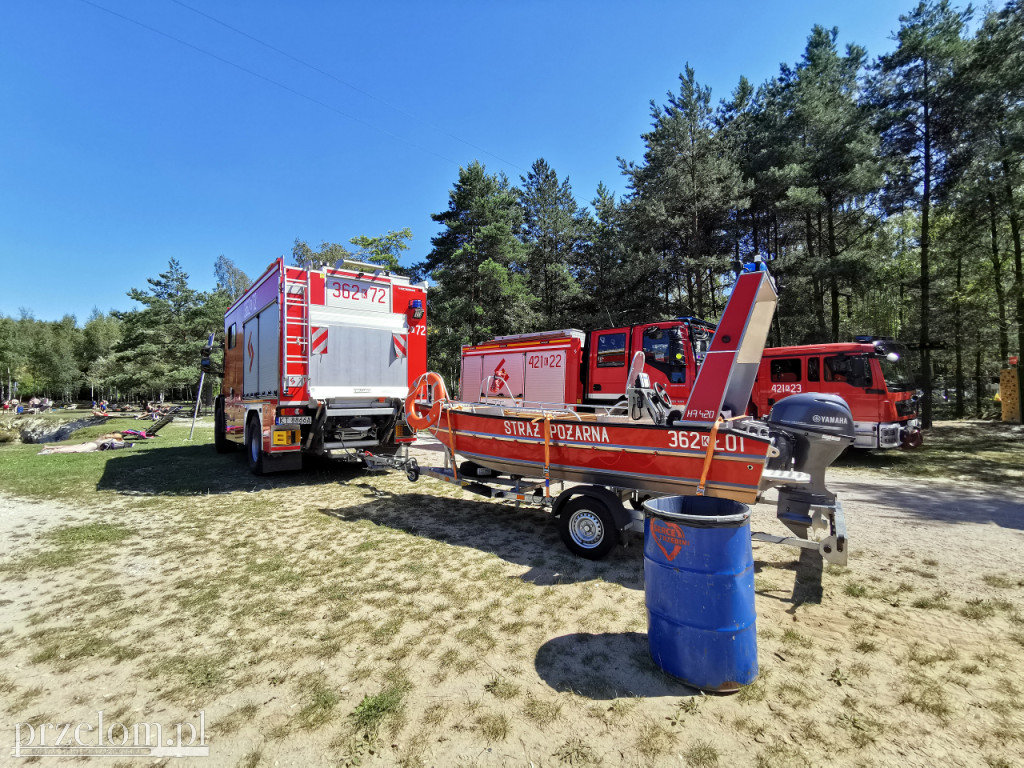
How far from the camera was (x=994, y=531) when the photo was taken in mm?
5500

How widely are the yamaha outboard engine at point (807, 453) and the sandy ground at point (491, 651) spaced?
1.93 feet

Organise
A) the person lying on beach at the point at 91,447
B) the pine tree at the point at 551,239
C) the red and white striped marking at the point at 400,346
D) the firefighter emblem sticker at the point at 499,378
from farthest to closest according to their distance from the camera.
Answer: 1. the pine tree at the point at 551,239
2. the firefighter emblem sticker at the point at 499,378
3. the person lying on beach at the point at 91,447
4. the red and white striped marking at the point at 400,346

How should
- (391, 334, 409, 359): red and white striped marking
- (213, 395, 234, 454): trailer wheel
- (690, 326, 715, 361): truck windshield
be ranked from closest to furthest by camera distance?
(391, 334, 409, 359): red and white striped marking → (690, 326, 715, 361): truck windshield → (213, 395, 234, 454): trailer wheel

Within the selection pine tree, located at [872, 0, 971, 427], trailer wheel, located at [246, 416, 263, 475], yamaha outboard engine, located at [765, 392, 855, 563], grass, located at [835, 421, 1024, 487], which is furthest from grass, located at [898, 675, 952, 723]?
pine tree, located at [872, 0, 971, 427]

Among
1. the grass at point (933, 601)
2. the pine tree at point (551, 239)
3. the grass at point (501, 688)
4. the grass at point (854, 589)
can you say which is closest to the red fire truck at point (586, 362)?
the grass at point (854, 589)

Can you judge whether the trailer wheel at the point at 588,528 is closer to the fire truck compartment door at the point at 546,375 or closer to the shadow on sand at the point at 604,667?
the shadow on sand at the point at 604,667

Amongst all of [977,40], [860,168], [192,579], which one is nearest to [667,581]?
[192,579]

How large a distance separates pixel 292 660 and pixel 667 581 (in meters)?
2.46

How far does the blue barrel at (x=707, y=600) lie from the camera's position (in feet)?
8.54

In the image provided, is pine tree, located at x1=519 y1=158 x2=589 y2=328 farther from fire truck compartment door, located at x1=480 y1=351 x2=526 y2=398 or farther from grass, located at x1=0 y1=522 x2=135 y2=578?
grass, located at x1=0 y1=522 x2=135 y2=578

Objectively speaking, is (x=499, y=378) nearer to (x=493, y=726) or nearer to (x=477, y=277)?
(x=493, y=726)

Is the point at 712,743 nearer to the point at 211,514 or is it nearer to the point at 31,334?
the point at 211,514

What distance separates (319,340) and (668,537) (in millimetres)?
6713

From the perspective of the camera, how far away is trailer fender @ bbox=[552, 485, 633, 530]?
14.7 ft
